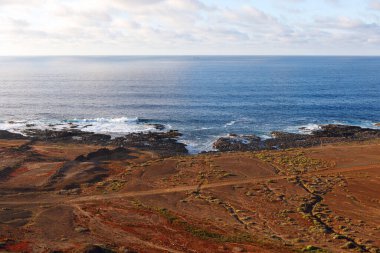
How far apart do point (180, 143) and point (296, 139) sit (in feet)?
88.9

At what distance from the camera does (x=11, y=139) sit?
8344cm

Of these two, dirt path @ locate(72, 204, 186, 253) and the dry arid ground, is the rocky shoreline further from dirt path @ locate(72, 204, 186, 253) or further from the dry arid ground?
dirt path @ locate(72, 204, 186, 253)

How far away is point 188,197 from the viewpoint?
49.7 m

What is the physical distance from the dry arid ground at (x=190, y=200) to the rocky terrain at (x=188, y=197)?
140 millimetres

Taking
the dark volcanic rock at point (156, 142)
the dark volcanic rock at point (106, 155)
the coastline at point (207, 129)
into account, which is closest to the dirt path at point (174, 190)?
the coastline at point (207, 129)

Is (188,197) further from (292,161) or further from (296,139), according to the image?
(296,139)

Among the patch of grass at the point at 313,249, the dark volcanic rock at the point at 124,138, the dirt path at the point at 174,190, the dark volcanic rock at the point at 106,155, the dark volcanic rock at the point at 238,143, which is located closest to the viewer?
the patch of grass at the point at 313,249

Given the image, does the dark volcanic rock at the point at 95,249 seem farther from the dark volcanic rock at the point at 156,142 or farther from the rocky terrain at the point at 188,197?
the dark volcanic rock at the point at 156,142

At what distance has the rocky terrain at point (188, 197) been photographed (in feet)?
120

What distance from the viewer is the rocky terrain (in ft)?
120

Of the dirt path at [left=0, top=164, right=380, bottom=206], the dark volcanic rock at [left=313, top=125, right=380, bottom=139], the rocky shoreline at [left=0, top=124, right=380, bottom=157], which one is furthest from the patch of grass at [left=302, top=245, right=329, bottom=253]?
the dark volcanic rock at [left=313, top=125, right=380, bottom=139]

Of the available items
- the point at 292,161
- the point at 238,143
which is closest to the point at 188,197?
the point at 292,161

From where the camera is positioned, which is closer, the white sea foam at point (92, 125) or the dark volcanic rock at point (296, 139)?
the dark volcanic rock at point (296, 139)

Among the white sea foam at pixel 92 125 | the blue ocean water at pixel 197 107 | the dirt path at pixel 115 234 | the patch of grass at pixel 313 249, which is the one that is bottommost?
the dirt path at pixel 115 234
